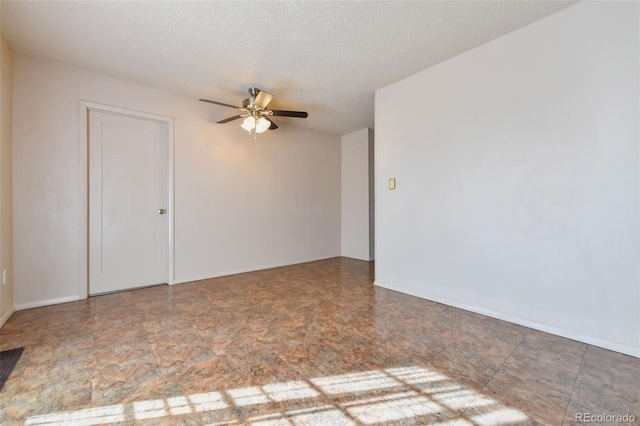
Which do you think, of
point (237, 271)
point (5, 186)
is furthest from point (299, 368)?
point (5, 186)

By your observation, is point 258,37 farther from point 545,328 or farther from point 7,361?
point 545,328

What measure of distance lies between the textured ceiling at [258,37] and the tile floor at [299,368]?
2.59 meters

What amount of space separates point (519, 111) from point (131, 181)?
170 inches

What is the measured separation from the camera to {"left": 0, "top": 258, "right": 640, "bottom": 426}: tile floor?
1.42 metres

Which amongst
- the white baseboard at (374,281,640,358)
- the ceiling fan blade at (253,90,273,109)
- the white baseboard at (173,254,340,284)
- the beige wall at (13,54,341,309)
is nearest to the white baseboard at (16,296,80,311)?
the beige wall at (13,54,341,309)

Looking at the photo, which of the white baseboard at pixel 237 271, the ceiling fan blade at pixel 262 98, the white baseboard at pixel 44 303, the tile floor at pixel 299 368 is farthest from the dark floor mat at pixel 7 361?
the ceiling fan blade at pixel 262 98

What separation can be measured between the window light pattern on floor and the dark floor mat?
62cm

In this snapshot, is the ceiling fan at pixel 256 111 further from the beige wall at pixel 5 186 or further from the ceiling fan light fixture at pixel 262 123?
the beige wall at pixel 5 186

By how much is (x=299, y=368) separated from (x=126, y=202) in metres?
3.07

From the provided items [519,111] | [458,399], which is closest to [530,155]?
[519,111]

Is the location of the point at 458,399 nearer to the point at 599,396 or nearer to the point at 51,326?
the point at 599,396

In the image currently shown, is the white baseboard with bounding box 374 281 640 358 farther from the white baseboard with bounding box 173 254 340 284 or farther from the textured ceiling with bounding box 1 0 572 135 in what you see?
the textured ceiling with bounding box 1 0 572 135

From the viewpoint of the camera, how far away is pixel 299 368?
180 centimetres

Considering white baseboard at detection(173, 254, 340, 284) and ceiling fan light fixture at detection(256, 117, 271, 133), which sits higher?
ceiling fan light fixture at detection(256, 117, 271, 133)
